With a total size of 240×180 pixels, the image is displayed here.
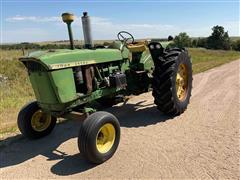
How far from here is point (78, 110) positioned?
18.5 ft

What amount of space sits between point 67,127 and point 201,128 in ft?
8.67

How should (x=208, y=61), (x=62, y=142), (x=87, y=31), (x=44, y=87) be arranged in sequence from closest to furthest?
(x=44, y=87)
(x=62, y=142)
(x=87, y=31)
(x=208, y=61)

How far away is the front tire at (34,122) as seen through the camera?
18.7ft

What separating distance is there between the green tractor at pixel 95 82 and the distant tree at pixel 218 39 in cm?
5976

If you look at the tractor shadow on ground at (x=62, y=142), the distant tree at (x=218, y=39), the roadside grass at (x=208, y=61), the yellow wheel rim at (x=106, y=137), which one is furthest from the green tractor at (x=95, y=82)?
the distant tree at (x=218, y=39)

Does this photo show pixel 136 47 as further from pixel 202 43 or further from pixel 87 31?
pixel 202 43

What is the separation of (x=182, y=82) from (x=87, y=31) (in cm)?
260

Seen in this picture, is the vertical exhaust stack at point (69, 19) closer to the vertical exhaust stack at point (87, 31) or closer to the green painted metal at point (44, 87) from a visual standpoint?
the vertical exhaust stack at point (87, 31)

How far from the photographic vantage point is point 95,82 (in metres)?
5.71

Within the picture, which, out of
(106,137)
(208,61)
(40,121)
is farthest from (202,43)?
(106,137)

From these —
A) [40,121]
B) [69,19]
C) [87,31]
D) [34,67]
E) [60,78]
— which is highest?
[69,19]

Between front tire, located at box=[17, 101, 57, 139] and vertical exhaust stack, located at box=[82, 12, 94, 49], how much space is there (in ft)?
4.80

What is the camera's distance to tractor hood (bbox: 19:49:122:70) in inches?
187

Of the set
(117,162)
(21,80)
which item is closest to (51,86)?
Result: (117,162)
